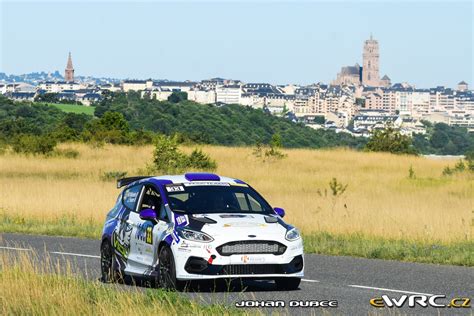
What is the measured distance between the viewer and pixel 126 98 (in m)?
118

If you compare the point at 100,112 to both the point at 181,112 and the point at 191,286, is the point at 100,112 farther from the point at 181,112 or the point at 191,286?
the point at 191,286

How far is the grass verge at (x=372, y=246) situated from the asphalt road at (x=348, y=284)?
1.68 feet

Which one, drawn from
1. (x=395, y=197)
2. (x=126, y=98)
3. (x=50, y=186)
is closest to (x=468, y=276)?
(x=395, y=197)

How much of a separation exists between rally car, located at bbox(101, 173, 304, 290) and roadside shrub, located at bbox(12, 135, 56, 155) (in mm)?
35540

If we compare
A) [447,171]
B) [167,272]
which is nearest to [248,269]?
[167,272]

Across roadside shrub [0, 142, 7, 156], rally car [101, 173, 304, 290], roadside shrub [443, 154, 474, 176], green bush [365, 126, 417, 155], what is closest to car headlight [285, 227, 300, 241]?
rally car [101, 173, 304, 290]

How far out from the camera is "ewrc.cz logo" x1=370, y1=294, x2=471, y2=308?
12391 millimetres

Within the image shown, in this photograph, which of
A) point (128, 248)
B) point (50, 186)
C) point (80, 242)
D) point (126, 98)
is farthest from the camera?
point (126, 98)

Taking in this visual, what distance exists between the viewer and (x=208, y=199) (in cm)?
1418

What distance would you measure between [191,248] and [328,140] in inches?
3922

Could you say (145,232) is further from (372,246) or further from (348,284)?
(372,246)

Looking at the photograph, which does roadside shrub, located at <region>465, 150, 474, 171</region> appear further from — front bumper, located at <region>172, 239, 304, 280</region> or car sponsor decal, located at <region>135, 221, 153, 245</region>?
front bumper, located at <region>172, 239, 304, 280</region>

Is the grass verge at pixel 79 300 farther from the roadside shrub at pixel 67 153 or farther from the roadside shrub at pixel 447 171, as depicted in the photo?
the roadside shrub at pixel 67 153

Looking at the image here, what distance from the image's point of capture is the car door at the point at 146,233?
13531 mm
